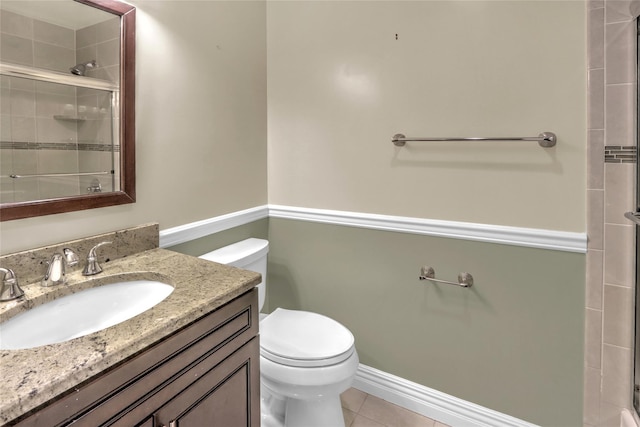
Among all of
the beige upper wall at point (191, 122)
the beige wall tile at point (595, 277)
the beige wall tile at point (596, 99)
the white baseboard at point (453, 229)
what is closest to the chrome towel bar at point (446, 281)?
the white baseboard at point (453, 229)

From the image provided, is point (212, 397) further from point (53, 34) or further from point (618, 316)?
point (618, 316)

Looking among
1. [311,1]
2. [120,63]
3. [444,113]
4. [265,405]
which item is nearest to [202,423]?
[265,405]

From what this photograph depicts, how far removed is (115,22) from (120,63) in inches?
5.5

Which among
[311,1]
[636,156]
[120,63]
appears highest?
[311,1]

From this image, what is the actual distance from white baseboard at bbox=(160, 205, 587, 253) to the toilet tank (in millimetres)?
125

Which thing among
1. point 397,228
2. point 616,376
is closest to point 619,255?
point 616,376

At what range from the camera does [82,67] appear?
117 cm

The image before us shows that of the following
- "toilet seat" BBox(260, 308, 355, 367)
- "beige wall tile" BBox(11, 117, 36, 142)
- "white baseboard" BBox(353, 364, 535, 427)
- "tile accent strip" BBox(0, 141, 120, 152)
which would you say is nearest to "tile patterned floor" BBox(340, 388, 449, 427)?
"white baseboard" BBox(353, 364, 535, 427)

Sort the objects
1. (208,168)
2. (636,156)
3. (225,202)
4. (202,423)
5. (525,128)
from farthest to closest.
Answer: (225,202) → (208,168) → (525,128) → (636,156) → (202,423)

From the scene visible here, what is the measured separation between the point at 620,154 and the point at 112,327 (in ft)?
5.58

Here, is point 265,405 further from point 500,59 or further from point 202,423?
point 500,59

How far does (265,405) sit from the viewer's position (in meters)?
1.70

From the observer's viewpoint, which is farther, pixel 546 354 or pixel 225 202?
pixel 225 202

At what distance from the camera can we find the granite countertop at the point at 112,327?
0.61 meters
